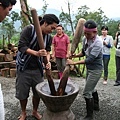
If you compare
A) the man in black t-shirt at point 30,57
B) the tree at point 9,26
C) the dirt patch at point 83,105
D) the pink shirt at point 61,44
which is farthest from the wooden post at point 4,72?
the tree at point 9,26

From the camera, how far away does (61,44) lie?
555 centimetres

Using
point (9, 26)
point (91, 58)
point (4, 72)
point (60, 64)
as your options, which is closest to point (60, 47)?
point (60, 64)

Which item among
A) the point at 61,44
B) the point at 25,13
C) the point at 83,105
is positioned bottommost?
the point at 83,105

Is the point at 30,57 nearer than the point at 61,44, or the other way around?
the point at 30,57

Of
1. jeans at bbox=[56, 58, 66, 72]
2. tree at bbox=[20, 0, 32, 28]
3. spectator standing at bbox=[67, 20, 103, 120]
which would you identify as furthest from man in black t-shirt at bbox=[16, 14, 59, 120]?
tree at bbox=[20, 0, 32, 28]

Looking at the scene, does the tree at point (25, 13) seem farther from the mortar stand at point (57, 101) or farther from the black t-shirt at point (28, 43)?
the mortar stand at point (57, 101)

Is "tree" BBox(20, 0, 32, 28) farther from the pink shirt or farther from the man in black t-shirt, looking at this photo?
the man in black t-shirt

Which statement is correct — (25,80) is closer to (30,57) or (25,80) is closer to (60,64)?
(30,57)

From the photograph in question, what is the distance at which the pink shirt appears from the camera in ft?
18.2

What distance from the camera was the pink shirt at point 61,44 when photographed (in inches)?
218

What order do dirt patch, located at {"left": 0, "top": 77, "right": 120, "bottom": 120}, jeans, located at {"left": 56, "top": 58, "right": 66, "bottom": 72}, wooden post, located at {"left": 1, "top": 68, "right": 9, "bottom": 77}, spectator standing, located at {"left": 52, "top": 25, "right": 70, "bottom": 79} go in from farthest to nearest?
wooden post, located at {"left": 1, "top": 68, "right": 9, "bottom": 77} → jeans, located at {"left": 56, "top": 58, "right": 66, "bottom": 72} → spectator standing, located at {"left": 52, "top": 25, "right": 70, "bottom": 79} → dirt patch, located at {"left": 0, "top": 77, "right": 120, "bottom": 120}

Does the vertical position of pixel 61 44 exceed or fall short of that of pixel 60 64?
it exceeds it

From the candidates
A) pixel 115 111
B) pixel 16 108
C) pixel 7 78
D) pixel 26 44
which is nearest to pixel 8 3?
pixel 26 44

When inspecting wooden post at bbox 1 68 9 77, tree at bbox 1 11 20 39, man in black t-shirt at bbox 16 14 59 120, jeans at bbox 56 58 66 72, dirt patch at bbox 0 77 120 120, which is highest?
tree at bbox 1 11 20 39
